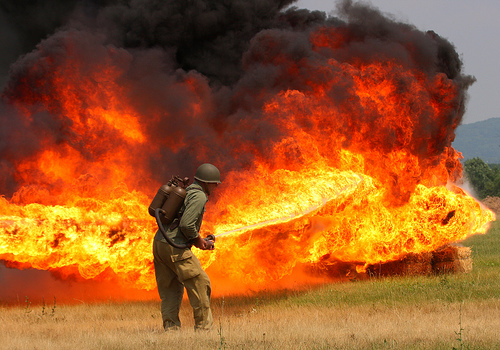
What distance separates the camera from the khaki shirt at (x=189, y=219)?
316 inches

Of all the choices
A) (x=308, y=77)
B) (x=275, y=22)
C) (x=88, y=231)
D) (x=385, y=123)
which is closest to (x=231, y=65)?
(x=275, y=22)

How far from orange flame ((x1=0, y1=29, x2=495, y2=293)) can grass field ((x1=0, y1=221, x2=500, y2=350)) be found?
801 mm

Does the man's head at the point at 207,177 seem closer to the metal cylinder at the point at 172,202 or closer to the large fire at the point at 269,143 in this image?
the metal cylinder at the point at 172,202

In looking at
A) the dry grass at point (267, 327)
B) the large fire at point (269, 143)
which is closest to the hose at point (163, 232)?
the dry grass at point (267, 327)

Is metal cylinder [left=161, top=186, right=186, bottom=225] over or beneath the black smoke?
beneath

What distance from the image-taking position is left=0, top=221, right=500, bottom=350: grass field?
7.55 metres

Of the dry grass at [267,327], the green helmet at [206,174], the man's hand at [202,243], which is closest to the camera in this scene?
the dry grass at [267,327]

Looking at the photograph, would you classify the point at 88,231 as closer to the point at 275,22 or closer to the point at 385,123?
the point at 385,123

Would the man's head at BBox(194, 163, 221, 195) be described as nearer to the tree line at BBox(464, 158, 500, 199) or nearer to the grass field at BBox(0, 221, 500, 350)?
the grass field at BBox(0, 221, 500, 350)

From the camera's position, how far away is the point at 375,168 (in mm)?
12555

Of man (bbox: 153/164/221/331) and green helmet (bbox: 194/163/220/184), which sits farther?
green helmet (bbox: 194/163/220/184)

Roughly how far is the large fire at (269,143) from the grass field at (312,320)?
0.86m

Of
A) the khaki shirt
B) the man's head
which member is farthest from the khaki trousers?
the man's head

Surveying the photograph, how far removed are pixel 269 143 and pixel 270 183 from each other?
1185 millimetres
